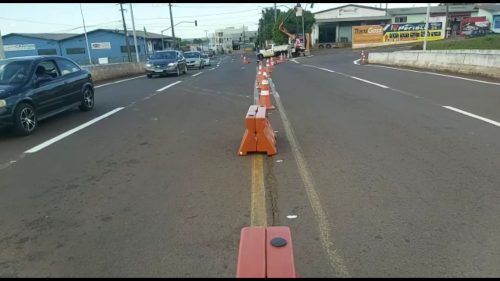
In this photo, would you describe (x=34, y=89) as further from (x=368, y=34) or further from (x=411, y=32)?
(x=368, y=34)

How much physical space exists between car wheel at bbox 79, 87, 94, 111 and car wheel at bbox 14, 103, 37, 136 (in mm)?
2552

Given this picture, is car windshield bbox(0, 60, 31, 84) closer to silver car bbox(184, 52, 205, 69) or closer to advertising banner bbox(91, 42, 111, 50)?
silver car bbox(184, 52, 205, 69)

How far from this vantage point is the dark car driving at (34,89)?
828 cm

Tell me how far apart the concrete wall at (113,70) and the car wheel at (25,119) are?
1268 centimetres

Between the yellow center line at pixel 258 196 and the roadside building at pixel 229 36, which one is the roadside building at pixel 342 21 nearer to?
the yellow center line at pixel 258 196

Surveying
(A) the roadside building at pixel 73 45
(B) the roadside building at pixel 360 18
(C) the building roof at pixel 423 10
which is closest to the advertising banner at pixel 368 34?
(B) the roadside building at pixel 360 18

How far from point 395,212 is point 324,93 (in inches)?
390

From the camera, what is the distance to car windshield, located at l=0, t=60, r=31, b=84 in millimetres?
8775

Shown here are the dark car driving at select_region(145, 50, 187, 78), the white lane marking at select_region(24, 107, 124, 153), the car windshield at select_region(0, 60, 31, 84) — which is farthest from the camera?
the dark car driving at select_region(145, 50, 187, 78)

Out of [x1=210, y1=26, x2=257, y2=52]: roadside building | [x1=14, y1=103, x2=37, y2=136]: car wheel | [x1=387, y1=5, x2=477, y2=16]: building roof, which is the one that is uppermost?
[x1=387, y1=5, x2=477, y2=16]: building roof

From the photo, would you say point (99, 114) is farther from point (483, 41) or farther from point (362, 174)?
point (483, 41)

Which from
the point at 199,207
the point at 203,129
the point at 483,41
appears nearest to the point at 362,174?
the point at 199,207

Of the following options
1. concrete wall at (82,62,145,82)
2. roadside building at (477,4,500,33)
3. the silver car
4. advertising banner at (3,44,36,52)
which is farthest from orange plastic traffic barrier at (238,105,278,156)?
advertising banner at (3,44,36,52)

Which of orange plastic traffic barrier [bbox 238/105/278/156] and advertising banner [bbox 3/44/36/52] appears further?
advertising banner [bbox 3/44/36/52]
